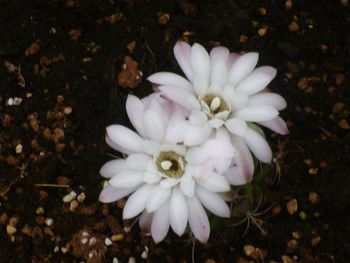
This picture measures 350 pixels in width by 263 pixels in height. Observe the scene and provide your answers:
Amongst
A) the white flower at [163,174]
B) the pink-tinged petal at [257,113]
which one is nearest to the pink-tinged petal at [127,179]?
the white flower at [163,174]

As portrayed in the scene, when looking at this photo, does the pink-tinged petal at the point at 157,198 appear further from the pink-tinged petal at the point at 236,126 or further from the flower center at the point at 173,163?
the pink-tinged petal at the point at 236,126

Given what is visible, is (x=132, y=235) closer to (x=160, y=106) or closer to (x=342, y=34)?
(x=160, y=106)

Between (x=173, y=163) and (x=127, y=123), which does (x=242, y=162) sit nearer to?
(x=173, y=163)

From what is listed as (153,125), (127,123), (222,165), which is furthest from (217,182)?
(127,123)

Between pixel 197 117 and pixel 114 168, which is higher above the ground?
pixel 197 117

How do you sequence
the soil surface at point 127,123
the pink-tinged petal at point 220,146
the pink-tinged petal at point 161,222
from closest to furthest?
the pink-tinged petal at point 220,146, the pink-tinged petal at point 161,222, the soil surface at point 127,123

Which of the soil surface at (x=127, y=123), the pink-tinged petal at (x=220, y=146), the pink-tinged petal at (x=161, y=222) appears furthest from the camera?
the soil surface at (x=127, y=123)

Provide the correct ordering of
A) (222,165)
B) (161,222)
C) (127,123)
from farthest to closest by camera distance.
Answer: (127,123), (161,222), (222,165)

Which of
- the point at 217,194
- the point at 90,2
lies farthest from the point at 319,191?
the point at 90,2
